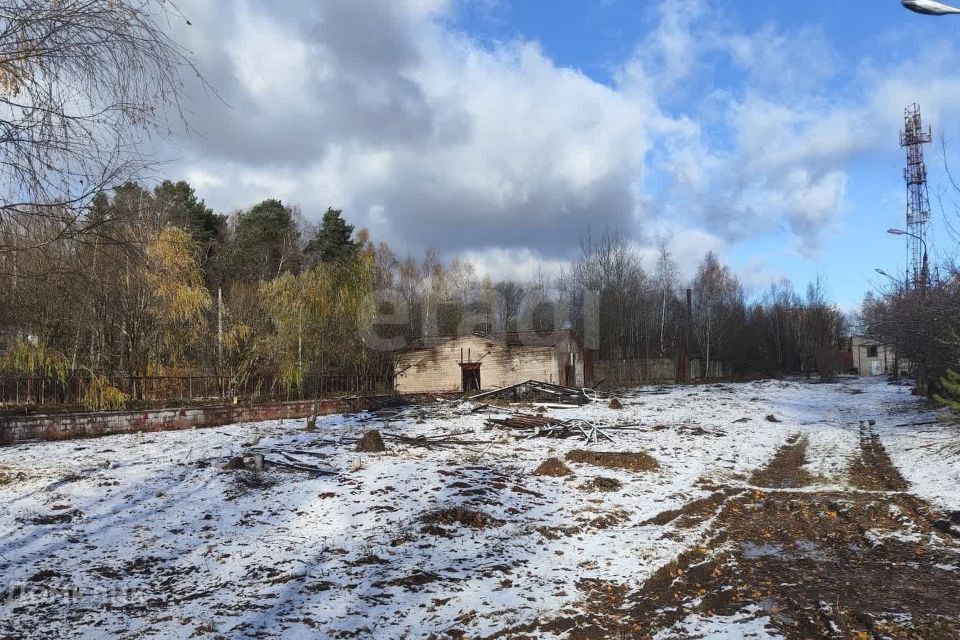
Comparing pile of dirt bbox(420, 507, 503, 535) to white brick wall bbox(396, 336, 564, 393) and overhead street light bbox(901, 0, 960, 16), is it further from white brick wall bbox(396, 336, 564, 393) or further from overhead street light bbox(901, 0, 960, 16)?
white brick wall bbox(396, 336, 564, 393)

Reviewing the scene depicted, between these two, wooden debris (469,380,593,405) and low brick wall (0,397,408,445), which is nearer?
low brick wall (0,397,408,445)

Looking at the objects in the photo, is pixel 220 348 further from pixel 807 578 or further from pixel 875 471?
pixel 875 471

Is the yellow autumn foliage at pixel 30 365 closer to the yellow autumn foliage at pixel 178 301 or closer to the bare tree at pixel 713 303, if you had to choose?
the yellow autumn foliage at pixel 178 301

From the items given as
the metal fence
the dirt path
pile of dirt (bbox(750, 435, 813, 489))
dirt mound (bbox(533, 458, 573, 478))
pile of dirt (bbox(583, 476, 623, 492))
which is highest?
the metal fence

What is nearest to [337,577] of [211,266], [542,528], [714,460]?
[542,528]

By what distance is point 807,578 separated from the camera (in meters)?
5.85

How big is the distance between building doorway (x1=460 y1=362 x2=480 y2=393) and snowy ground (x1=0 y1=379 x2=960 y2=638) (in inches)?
600

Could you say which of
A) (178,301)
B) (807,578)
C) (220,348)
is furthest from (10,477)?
(178,301)

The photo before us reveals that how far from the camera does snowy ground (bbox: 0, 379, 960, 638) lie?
16.7ft

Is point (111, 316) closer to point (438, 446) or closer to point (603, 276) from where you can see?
point (438, 446)

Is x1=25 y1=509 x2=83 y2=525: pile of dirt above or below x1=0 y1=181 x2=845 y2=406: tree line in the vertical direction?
below

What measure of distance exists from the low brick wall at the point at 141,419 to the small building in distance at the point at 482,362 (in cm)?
970

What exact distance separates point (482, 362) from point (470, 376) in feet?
3.52

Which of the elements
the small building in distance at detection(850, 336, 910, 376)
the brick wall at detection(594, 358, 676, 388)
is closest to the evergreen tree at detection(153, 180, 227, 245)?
the brick wall at detection(594, 358, 676, 388)
